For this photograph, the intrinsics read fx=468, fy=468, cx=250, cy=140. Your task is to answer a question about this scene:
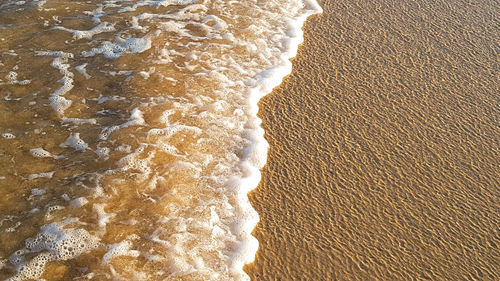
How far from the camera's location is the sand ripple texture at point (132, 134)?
7.74 feet

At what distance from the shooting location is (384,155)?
312cm

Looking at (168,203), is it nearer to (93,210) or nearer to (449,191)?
(93,210)

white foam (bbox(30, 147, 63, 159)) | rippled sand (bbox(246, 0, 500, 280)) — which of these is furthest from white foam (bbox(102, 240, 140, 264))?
white foam (bbox(30, 147, 63, 159))

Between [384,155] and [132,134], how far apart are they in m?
1.67

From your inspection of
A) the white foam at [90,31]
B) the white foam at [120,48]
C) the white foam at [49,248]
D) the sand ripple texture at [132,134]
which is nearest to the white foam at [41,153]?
the sand ripple texture at [132,134]

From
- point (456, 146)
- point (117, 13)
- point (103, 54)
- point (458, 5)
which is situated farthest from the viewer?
point (458, 5)

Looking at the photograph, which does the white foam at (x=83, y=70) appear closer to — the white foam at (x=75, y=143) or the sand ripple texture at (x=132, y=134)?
the sand ripple texture at (x=132, y=134)

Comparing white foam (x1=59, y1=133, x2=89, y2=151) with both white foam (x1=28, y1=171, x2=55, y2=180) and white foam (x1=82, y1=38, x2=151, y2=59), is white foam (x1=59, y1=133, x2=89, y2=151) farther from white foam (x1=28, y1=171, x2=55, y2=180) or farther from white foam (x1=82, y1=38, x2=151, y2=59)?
white foam (x1=82, y1=38, x2=151, y2=59)

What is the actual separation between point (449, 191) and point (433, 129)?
24.5 inches

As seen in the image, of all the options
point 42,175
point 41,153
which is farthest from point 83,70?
point 42,175

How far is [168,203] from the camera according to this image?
263cm

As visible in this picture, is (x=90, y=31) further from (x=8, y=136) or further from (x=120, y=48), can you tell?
(x=8, y=136)

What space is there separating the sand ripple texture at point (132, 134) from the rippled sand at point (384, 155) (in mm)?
201

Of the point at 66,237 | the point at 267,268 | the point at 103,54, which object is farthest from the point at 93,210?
the point at 103,54
